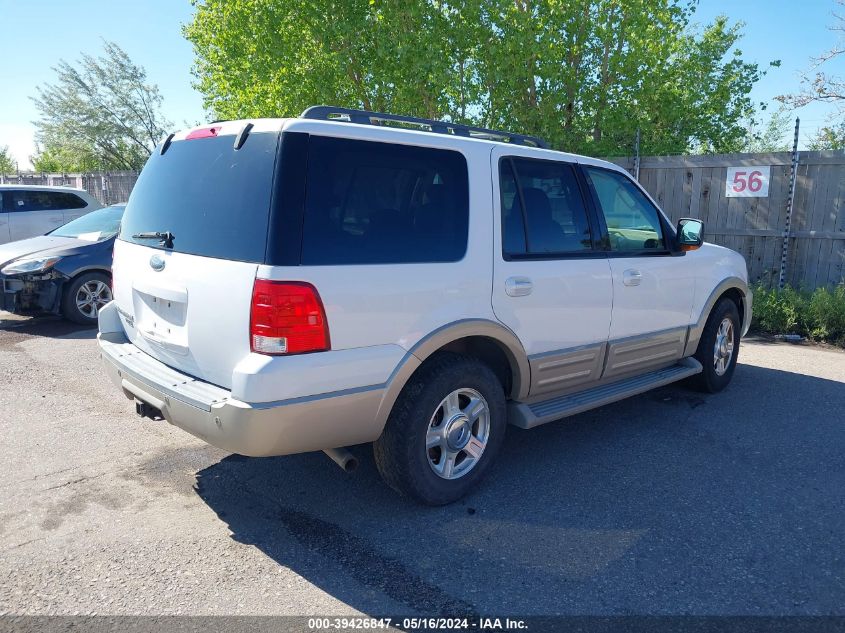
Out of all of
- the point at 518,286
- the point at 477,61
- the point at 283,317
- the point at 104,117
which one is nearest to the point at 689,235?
the point at 518,286

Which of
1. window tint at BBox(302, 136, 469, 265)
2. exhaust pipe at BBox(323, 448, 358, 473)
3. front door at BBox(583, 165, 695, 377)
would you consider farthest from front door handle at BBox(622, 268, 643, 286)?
exhaust pipe at BBox(323, 448, 358, 473)

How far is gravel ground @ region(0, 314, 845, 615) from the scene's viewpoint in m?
2.77

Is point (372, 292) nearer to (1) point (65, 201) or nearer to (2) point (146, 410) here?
(2) point (146, 410)

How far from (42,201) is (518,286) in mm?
10666

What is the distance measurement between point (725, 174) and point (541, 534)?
836cm

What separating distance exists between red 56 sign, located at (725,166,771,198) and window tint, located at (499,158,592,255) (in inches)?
256

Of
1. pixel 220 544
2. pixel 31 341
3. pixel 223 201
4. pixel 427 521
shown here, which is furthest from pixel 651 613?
pixel 31 341

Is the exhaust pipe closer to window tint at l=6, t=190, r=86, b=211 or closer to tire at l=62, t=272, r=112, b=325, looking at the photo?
tire at l=62, t=272, r=112, b=325

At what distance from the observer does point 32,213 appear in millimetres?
11164

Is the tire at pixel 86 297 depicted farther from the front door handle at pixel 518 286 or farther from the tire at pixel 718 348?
the tire at pixel 718 348

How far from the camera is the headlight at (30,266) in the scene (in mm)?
7672

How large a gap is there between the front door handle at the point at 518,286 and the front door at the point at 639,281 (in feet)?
2.93

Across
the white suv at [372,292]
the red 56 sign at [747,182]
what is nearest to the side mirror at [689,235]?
the white suv at [372,292]

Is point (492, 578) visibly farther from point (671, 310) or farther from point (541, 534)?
point (671, 310)
